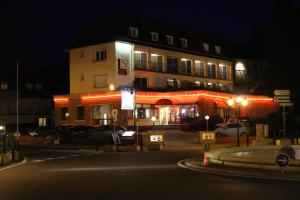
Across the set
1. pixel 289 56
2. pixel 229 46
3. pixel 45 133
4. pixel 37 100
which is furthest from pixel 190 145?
pixel 229 46

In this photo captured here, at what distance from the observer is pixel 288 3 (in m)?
54.5

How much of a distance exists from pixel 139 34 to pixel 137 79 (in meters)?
5.63

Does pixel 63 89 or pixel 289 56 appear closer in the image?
pixel 289 56

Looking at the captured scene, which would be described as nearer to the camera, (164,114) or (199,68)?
(164,114)

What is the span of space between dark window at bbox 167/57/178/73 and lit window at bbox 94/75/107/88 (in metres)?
10.1

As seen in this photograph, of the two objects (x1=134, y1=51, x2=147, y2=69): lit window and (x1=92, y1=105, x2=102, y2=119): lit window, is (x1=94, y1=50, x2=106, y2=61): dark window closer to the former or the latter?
(x1=134, y1=51, x2=147, y2=69): lit window

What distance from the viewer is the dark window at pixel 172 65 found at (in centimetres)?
6631

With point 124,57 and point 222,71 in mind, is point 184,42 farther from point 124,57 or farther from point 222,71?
point 124,57

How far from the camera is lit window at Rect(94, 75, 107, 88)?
59.4 meters

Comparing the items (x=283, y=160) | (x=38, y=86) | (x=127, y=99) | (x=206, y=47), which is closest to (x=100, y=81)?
(x=38, y=86)

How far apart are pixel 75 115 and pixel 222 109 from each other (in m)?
17.6

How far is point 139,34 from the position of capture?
6278 cm

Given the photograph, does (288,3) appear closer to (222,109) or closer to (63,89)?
(222,109)

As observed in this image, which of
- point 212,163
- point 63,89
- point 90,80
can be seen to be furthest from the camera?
point 63,89
